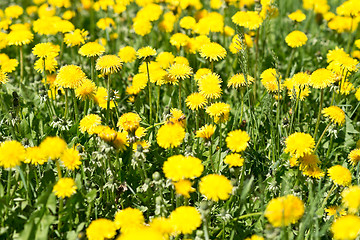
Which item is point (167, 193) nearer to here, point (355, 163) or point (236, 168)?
point (236, 168)

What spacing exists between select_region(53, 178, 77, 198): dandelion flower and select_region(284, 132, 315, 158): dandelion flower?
1257 millimetres

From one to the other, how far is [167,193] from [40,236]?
0.97 m

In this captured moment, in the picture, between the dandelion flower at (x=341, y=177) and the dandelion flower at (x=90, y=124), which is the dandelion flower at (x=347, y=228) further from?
the dandelion flower at (x=90, y=124)

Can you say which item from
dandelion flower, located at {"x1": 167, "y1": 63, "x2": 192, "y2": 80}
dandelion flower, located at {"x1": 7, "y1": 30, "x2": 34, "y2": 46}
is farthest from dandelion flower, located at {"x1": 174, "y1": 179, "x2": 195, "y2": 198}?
dandelion flower, located at {"x1": 7, "y1": 30, "x2": 34, "y2": 46}

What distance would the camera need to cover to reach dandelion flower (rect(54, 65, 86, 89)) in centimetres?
271

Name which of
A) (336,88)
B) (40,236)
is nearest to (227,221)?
(40,236)

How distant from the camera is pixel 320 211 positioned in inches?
95.4

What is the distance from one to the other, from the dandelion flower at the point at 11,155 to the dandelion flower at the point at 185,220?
0.87 metres

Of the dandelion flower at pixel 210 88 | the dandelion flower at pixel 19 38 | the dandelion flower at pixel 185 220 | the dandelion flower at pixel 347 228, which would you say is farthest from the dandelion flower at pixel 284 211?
the dandelion flower at pixel 19 38

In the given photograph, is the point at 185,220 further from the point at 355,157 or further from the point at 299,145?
the point at 355,157

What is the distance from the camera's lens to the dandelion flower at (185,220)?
75.6 inches

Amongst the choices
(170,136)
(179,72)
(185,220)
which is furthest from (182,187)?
(179,72)

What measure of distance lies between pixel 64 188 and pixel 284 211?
1.12 meters

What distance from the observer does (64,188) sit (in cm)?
214
